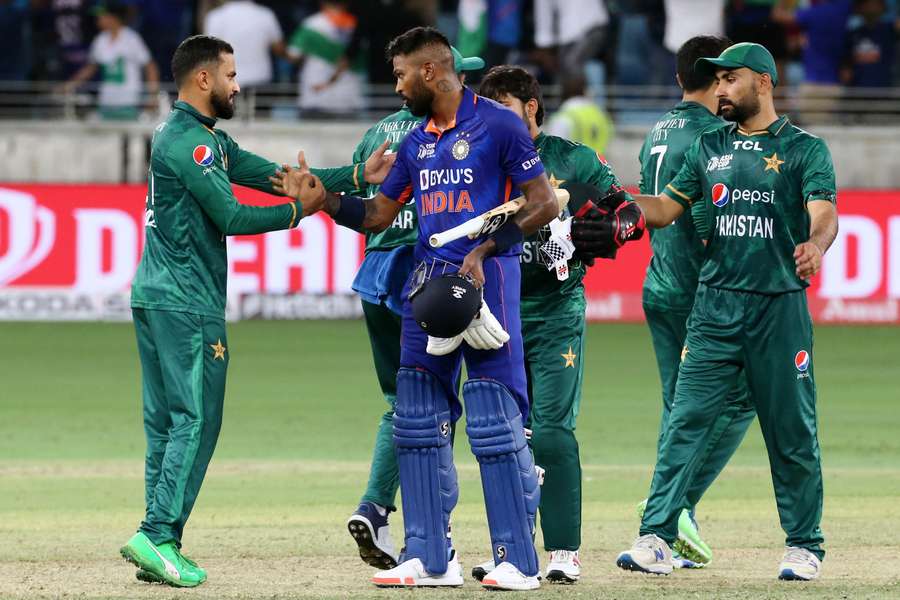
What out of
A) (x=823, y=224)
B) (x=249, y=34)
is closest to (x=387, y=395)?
(x=823, y=224)

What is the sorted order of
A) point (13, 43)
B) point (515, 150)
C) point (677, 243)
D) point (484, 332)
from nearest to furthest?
point (484, 332) → point (515, 150) → point (677, 243) → point (13, 43)

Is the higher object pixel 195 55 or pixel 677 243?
pixel 195 55

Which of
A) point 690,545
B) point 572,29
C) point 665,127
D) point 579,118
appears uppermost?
point 572,29

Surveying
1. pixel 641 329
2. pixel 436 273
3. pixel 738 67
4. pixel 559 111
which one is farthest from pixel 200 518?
pixel 559 111

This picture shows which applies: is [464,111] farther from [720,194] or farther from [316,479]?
[316,479]

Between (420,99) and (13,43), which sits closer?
(420,99)

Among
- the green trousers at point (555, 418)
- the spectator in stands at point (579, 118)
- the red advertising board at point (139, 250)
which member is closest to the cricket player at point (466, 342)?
the green trousers at point (555, 418)

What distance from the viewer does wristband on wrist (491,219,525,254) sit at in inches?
282

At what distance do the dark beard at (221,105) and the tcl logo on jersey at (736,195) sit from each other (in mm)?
2188

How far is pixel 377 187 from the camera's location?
848 cm

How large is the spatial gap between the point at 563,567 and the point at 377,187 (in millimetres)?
2118

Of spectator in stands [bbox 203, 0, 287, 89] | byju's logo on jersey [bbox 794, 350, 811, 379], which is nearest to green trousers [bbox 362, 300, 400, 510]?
byju's logo on jersey [bbox 794, 350, 811, 379]

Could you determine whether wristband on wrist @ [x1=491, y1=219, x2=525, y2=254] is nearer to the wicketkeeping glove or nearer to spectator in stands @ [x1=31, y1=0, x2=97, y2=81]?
the wicketkeeping glove

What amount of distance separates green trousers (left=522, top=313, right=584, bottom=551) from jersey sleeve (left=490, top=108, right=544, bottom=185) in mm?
974
